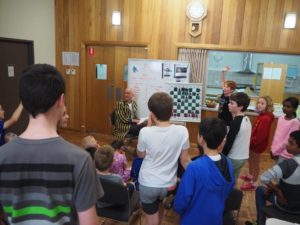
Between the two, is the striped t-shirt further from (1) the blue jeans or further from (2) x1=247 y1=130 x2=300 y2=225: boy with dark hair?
(1) the blue jeans

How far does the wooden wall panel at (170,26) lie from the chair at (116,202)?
11.2ft

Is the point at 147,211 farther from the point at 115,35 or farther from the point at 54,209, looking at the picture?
the point at 115,35

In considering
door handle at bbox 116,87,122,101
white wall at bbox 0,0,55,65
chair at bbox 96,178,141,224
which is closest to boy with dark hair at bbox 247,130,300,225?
chair at bbox 96,178,141,224

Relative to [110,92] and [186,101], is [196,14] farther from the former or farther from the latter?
[110,92]

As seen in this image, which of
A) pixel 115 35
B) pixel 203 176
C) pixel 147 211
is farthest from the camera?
pixel 115 35

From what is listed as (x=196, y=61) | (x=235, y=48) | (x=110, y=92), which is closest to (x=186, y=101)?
(x=196, y=61)

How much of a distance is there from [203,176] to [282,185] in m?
0.90

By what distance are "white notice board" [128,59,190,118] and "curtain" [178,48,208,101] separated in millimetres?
172

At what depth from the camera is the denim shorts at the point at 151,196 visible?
1.79m

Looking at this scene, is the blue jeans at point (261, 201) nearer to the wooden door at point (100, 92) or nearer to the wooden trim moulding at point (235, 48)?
the wooden trim moulding at point (235, 48)

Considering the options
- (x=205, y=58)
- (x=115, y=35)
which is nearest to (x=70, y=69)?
(x=115, y=35)

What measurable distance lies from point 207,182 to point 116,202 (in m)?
0.89

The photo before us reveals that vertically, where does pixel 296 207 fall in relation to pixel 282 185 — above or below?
below

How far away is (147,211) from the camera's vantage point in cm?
186
